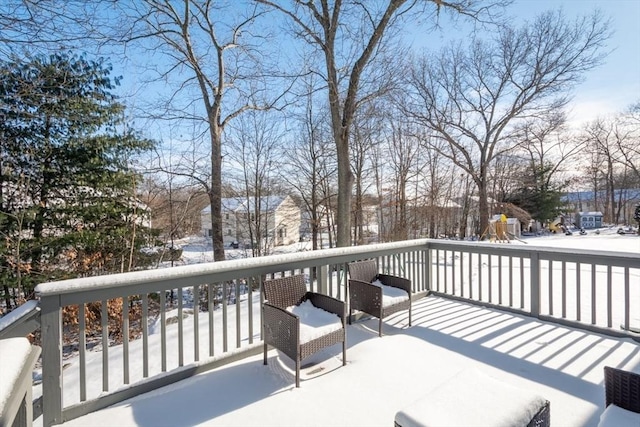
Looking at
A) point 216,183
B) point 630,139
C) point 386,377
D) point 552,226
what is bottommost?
point 386,377

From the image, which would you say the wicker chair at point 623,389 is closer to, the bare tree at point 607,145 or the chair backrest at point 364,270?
the chair backrest at point 364,270

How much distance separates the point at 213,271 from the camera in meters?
2.73

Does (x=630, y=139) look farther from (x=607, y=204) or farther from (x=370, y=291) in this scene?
(x=370, y=291)

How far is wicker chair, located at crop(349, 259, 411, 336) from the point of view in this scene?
340cm

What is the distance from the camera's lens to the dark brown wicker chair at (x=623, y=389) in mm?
1541

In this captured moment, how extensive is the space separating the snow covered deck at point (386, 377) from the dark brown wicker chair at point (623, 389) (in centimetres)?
63

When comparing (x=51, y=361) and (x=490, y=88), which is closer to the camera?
(x=51, y=361)

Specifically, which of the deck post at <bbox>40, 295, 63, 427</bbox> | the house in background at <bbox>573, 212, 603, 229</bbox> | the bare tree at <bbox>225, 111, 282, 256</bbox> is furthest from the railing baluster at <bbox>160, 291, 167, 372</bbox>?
the house in background at <bbox>573, 212, 603, 229</bbox>

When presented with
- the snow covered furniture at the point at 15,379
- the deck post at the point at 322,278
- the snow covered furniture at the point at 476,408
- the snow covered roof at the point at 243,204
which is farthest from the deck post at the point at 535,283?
the snow covered roof at the point at 243,204

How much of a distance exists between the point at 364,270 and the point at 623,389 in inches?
97.9

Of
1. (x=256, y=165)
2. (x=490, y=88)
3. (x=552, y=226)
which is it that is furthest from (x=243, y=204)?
(x=552, y=226)

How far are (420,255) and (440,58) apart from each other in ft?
48.9

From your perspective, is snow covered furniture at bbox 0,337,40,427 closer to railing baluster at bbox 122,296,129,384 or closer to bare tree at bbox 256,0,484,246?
railing baluster at bbox 122,296,129,384

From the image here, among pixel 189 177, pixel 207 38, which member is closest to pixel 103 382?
pixel 189 177
